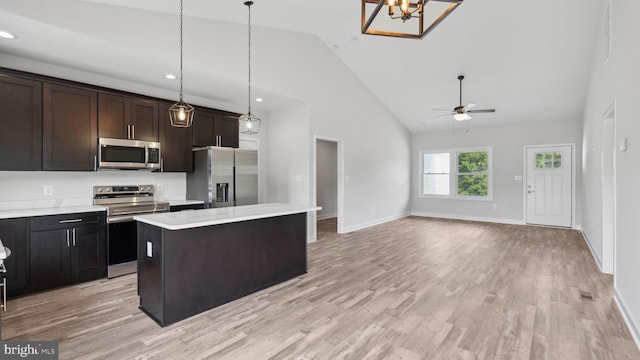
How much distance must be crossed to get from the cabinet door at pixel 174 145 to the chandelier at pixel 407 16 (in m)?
3.35

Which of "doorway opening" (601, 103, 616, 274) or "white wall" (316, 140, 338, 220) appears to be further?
"white wall" (316, 140, 338, 220)

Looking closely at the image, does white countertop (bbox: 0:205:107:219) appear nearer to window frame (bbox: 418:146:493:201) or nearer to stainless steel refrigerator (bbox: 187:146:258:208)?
stainless steel refrigerator (bbox: 187:146:258:208)

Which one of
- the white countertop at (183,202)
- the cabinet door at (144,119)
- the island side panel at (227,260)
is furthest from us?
the white countertop at (183,202)

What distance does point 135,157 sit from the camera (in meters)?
4.04

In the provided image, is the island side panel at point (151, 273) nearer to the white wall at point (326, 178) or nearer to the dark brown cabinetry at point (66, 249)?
the dark brown cabinetry at point (66, 249)

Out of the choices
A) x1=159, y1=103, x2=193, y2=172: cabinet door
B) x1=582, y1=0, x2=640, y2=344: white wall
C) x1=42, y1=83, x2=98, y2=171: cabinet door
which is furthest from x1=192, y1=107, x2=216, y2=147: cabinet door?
x1=582, y1=0, x2=640, y2=344: white wall

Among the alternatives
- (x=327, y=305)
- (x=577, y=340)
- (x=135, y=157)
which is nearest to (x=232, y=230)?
(x=327, y=305)

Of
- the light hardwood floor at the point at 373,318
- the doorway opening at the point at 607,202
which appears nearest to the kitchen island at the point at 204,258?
the light hardwood floor at the point at 373,318

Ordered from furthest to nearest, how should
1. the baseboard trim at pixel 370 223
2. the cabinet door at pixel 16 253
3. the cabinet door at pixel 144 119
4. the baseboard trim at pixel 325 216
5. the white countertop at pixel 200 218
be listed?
the baseboard trim at pixel 325 216 < the baseboard trim at pixel 370 223 < the cabinet door at pixel 144 119 < the cabinet door at pixel 16 253 < the white countertop at pixel 200 218

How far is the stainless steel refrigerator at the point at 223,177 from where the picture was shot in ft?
15.0

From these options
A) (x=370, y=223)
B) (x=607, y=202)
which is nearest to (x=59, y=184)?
(x=370, y=223)

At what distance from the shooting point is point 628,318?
2.51 meters

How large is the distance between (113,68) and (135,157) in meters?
1.11

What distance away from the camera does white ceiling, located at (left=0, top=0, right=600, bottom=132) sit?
3.04 metres
